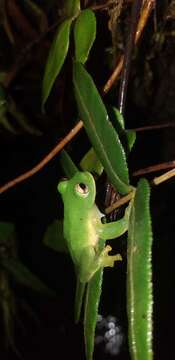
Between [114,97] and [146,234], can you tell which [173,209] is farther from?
[146,234]

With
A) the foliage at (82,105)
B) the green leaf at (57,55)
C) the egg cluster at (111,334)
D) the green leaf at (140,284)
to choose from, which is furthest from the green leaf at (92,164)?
the egg cluster at (111,334)

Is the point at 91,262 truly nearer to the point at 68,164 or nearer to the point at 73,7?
the point at 68,164

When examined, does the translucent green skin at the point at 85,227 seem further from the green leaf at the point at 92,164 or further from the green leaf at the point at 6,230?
the green leaf at the point at 6,230

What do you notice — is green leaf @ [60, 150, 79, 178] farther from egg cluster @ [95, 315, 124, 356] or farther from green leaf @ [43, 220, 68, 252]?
egg cluster @ [95, 315, 124, 356]

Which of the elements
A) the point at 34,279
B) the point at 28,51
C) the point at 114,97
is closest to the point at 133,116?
the point at 114,97

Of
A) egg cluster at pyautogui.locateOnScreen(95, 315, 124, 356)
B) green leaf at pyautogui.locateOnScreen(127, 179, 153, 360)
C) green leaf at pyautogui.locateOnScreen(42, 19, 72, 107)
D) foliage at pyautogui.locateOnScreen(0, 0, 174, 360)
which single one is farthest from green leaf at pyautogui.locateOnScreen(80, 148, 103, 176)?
egg cluster at pyautogui.locateOnScreen(95, 315, 124, 356)

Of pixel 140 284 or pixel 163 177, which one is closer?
pixel 140 284

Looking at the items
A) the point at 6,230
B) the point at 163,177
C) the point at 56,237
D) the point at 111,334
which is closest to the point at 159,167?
the point at 163,177
